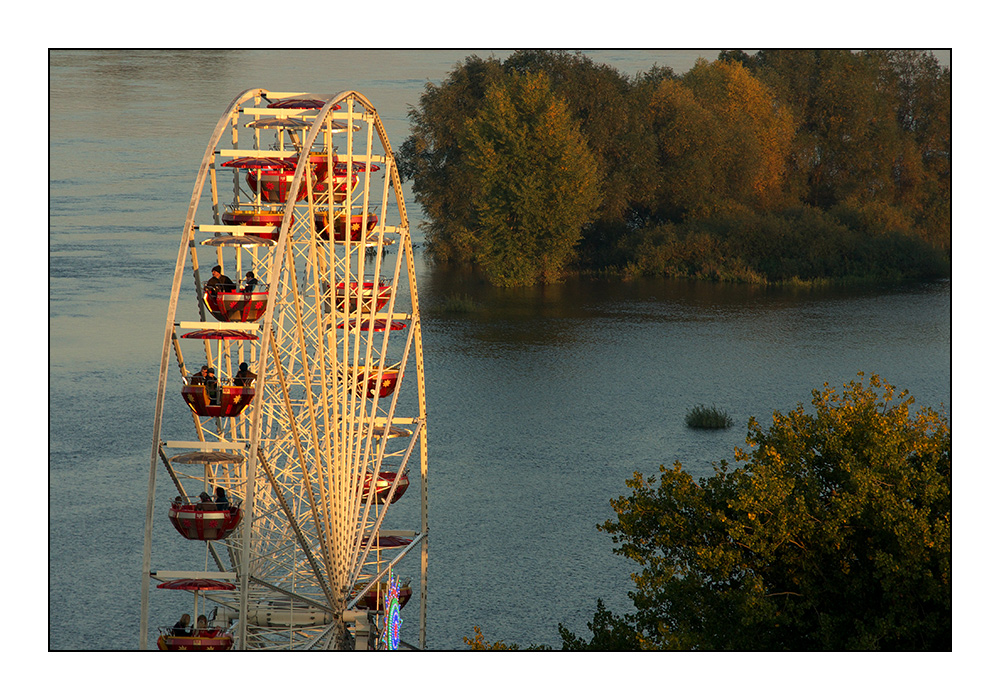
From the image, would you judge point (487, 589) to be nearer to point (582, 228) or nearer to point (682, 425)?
point (682, 425)

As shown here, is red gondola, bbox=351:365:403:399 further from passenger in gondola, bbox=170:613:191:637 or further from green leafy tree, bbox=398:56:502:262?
green leafy tree, bbox=398:56:502:262

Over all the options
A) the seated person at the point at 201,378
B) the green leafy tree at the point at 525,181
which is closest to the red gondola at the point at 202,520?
the seated person at the point at 201,378

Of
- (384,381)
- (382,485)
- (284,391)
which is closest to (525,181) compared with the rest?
(384,381)

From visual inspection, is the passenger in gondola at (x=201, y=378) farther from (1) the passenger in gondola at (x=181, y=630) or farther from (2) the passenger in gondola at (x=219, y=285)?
(1) the passenger in gondola at (x=181, y=630)

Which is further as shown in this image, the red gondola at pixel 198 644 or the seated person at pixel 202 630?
the seated person at pixel 202 630

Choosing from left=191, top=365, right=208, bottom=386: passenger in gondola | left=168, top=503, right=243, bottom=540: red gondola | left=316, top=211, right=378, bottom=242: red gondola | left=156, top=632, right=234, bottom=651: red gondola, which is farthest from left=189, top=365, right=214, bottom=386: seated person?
left=316, top=211, right=378, bottom=242: red gondola
